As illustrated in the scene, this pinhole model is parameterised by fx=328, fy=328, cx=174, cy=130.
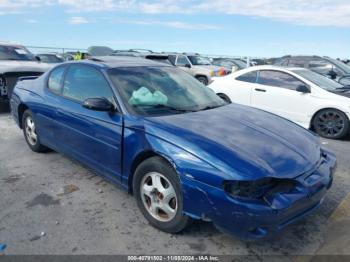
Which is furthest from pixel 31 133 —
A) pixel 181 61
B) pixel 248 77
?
pixel 181 61

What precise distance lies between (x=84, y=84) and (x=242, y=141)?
2.09m

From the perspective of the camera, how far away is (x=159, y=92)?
11.9 ft

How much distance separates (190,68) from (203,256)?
12.9m

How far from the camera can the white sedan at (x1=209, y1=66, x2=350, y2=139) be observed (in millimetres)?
6457

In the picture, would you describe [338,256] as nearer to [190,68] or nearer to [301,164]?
[301,164]

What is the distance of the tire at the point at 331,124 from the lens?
6.37 m

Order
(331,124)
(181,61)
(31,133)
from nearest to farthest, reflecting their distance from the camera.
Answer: (31,133), (331,124), (181,61)

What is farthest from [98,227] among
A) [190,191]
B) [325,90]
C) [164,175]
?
[325,90]

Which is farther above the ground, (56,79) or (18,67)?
(56,79)

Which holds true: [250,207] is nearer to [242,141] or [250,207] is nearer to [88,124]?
[242,141]

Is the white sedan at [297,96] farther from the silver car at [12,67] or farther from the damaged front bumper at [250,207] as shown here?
the silver car at [12,67]

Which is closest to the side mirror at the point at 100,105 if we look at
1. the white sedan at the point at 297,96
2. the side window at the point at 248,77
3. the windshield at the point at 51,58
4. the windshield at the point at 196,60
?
the white sedan at the point at 297,96

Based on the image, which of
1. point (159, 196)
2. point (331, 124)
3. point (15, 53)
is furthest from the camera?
point (15, 53)

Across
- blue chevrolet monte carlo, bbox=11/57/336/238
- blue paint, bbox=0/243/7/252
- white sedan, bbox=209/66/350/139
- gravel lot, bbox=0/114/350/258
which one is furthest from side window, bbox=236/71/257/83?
blue paint, bbox=0/243/7/252
